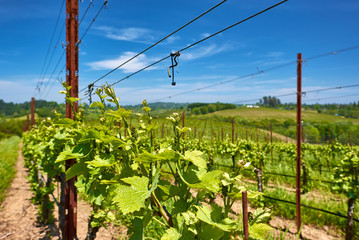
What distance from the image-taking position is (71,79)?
305 cm

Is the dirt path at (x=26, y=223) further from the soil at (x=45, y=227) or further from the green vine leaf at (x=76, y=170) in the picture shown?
the green vine leaf at (x=76, y=170)

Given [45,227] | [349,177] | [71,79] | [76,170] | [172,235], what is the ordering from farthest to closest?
[45,227], [349,177], [71,79], [76,170], [172,235]

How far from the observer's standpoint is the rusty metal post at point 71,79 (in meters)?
2.98

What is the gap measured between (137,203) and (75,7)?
3409mm

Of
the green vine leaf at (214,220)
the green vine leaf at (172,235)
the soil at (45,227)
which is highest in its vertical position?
the green vine leaf at (214,220)

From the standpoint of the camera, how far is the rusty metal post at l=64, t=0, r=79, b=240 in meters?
2.98

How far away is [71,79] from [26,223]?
13.3ft

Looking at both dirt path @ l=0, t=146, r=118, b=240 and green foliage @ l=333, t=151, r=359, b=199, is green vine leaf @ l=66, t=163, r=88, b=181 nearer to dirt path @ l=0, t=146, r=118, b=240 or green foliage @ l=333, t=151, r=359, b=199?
dirt path @ l=0, t=146, r=118, b=240

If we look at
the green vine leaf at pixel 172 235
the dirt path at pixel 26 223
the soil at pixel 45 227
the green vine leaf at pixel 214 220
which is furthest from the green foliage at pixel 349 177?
the green vine leaf at pixel 172 235

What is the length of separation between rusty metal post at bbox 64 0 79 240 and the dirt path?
128 centimetres

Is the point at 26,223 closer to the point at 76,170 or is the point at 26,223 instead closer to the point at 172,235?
the point at 76,170

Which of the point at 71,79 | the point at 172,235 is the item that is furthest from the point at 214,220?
the point at 71,79

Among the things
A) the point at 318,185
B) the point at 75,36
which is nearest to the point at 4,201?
the point at 75,36

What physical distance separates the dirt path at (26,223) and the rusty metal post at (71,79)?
50.4 inches
